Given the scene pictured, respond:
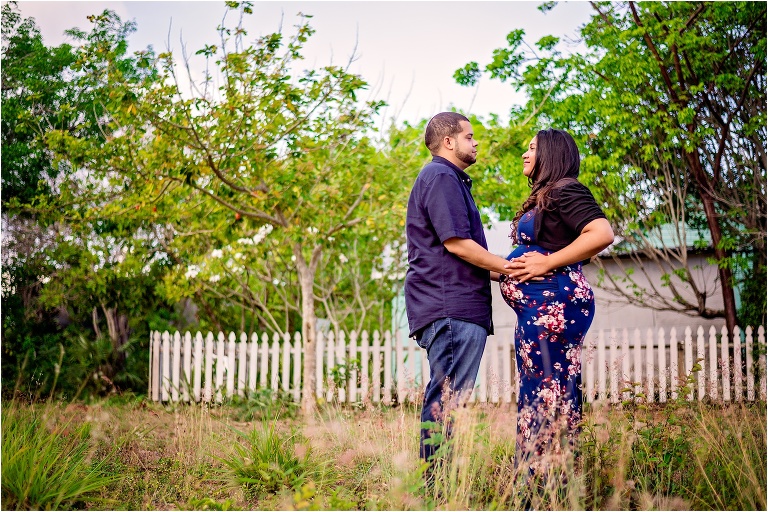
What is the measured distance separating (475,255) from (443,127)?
723mm

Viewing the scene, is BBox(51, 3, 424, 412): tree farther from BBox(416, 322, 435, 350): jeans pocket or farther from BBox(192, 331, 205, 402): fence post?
BBox(416, 322, 435, 350): jeans pocket

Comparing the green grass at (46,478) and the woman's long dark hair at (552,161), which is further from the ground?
the woman's long dark hair at (552,161)

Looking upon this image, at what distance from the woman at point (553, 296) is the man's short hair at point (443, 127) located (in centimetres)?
46

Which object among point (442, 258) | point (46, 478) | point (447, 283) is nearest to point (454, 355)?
point (447, 283)

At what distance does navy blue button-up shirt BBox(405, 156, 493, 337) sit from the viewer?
3357mm

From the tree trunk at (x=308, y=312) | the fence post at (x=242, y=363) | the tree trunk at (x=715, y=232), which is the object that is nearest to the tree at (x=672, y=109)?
the tree trunk at (x=715, y=232)

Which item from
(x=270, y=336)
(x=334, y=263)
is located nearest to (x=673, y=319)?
(x=334, y=263)

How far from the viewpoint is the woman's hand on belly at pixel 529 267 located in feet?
10.6

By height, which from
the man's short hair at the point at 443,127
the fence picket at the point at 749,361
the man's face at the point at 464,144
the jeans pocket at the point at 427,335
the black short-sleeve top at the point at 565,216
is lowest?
the fence picket at the point at 749,361

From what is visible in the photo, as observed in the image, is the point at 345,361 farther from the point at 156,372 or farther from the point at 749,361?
the point at 749,361

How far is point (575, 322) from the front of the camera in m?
3.25

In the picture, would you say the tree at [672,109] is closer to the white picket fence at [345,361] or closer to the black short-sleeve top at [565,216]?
the white picket fence at [345,361]

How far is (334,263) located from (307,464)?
8561mm

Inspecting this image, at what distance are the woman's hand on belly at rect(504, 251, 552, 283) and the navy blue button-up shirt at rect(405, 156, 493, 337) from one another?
162 millimetres
